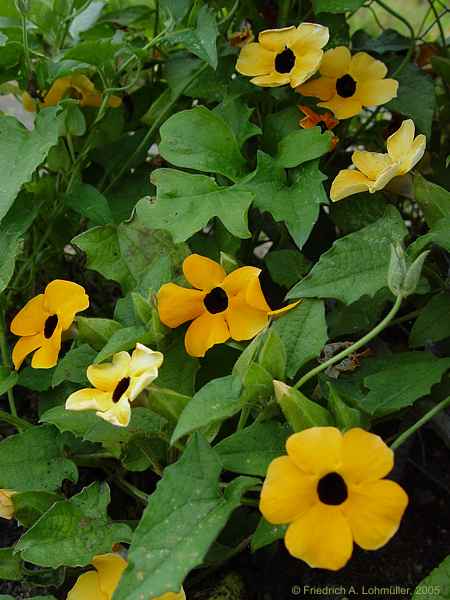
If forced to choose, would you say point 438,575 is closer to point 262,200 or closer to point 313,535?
point 313,535

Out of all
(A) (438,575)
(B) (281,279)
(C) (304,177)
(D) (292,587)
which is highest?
(C) (304,177)

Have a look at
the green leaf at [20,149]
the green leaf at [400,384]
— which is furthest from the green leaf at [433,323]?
the green leaf at [20,149]

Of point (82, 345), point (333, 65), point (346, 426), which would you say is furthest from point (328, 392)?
point (333, 65)

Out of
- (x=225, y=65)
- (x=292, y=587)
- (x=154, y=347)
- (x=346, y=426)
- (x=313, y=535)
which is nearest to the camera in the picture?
(x=313, y=535)

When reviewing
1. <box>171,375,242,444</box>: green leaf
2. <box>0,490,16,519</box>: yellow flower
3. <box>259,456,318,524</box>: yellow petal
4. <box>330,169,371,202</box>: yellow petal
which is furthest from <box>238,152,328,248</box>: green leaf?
<box>0,490,16,519</box>: yellow flower

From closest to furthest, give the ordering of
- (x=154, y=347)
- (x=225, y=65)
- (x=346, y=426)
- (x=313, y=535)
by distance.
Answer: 1. (x=313, y=535)
2. (x=346, y=426)
3. (x=154, y=347)
4. (x=225, y=65)

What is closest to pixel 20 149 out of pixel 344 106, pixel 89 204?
pixel 89 204
